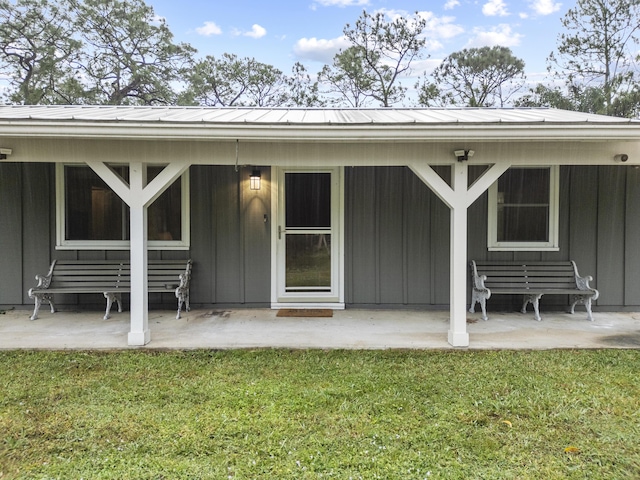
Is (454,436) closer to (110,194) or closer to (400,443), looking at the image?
(400,443)

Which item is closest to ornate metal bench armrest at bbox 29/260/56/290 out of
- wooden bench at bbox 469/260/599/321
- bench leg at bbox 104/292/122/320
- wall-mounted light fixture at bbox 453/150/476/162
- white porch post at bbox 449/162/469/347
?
bench leg at bbox 104/292/122/320

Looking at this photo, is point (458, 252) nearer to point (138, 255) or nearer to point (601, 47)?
point (138, 255)

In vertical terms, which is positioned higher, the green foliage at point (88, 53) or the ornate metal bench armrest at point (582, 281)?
the green foliage at point (88, 53)

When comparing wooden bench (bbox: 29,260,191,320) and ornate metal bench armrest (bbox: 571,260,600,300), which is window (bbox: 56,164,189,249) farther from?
ornate metal bench armrest (bbox: 571,260,600,300)

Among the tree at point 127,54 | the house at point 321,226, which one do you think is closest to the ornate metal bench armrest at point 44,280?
the house at point 321,226

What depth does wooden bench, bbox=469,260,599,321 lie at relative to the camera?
4.95 meters

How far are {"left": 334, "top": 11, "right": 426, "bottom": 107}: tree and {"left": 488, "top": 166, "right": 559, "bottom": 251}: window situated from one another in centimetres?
1270

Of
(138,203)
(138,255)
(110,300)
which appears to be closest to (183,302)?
(110,300)

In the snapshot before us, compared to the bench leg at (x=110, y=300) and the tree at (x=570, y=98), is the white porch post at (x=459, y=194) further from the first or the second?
the tree at (x=570, y=98)

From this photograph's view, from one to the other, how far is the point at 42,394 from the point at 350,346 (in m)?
2.57

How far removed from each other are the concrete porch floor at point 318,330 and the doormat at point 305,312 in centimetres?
15

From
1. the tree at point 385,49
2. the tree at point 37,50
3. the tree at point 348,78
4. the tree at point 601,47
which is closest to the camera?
the tree at point 601,47

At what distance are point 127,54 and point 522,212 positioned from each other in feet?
58.2

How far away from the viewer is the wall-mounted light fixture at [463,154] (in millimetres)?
3783
